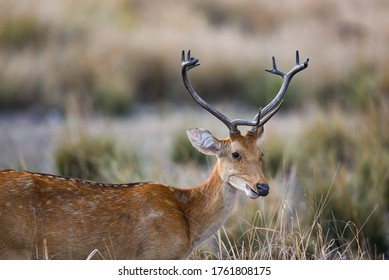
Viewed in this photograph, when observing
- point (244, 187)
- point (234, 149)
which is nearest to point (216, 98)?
point (234, 149)

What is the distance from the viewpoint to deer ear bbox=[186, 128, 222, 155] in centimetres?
862

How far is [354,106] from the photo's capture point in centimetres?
1634

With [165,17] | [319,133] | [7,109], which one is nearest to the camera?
[319,133]

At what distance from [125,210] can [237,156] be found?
970mm

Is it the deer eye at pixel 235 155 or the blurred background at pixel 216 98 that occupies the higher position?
the deer eye at pixel 235 155

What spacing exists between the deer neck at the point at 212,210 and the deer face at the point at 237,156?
0.10 metres

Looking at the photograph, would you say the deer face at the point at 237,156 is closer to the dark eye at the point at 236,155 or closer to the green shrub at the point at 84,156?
the dark eye at the point at 236,155

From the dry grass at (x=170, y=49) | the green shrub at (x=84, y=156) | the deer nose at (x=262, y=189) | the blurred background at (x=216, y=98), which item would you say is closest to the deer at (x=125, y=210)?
Answer: the deer nose at (x=262, y=189)

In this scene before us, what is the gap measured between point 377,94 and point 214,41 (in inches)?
235

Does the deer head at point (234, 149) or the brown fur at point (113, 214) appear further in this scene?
the deer head at point (234, 149)

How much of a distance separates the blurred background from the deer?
2.80 feet

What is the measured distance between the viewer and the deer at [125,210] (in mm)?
8039
